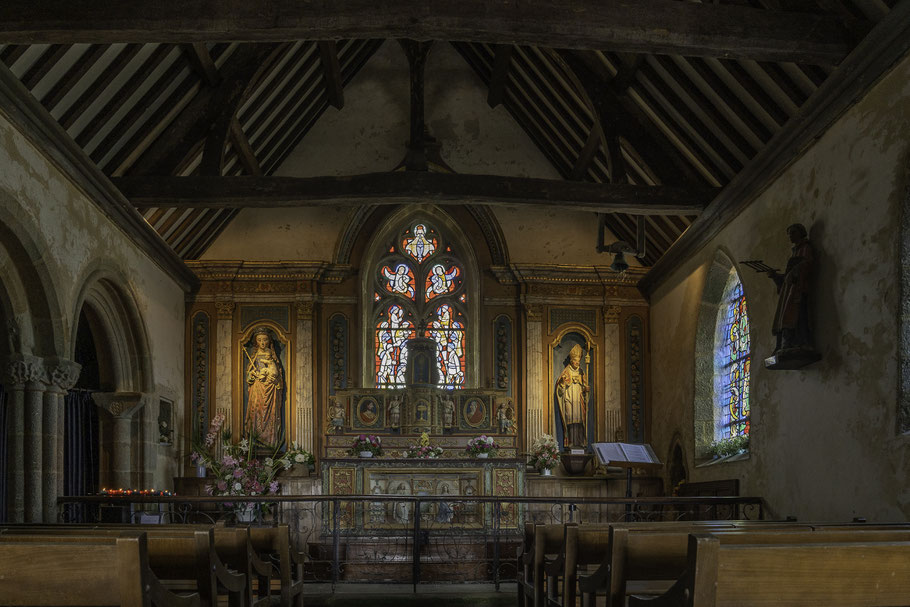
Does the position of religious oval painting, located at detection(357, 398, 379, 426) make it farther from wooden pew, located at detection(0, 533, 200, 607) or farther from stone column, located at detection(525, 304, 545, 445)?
wooden pew, located at detection(0, 533, 200, 607)

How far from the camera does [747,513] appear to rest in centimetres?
952

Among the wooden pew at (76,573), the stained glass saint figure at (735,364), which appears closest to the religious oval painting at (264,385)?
the stained glass saint figure at (735,364)

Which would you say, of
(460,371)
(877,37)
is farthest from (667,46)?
(460,371)

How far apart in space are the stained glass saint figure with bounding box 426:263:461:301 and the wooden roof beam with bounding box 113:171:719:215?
12.5 ft

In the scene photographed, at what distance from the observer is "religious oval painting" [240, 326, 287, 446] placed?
13.4 metres

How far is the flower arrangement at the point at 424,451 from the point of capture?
12.2 meters

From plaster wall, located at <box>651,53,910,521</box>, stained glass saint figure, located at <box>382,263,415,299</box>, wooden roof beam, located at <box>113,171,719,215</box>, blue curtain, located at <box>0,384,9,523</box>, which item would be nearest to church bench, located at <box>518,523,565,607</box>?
plaster wall, located at <box>651,53,910,521</box>

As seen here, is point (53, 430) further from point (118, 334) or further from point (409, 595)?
point (409, 595)

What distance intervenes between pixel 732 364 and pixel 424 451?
3.94 meters

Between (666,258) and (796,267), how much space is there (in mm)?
4755

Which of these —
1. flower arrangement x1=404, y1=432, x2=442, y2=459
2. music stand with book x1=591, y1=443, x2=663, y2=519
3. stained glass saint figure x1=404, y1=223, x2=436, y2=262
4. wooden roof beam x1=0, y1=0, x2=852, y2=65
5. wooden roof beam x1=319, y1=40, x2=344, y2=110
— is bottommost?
flower arrangement x1=404, y1=432, x2=442, y2=459

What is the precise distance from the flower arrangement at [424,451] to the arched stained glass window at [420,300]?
1544mm

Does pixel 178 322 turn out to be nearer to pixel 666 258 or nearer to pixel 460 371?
pixel 460 371

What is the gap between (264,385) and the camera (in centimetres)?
1352
